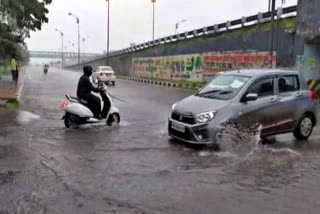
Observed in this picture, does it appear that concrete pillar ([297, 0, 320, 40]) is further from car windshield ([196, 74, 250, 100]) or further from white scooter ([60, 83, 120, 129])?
white scooter ([60, 83, 120, 129])

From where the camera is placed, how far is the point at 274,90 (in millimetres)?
10688

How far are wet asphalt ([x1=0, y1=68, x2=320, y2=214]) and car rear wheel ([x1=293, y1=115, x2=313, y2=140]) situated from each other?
241 mm

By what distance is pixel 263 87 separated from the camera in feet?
34.6

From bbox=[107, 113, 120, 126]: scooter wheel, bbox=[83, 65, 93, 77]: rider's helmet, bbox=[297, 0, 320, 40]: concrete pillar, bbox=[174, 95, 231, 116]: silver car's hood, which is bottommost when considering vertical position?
bbox=[107, 113, 120, 126]: scooter wheel

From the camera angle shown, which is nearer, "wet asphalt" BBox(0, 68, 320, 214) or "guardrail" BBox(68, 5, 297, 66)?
"wet asphalt" BBox(0, 68, 320, 214)

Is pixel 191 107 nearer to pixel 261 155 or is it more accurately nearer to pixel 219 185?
pixel 261 155

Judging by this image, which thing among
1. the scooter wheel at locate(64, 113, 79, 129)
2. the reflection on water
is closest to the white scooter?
the scooter wheel at locate(64, 113, 79, 129)

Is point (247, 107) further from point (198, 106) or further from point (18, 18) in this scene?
point (18, 18)

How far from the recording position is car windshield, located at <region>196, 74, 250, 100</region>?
10188mm

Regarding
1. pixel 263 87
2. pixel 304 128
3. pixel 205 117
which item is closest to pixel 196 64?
pixel 304 128

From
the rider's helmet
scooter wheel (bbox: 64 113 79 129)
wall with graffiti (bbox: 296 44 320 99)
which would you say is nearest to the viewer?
scooter wheel (bbox: 64 113 79 129)

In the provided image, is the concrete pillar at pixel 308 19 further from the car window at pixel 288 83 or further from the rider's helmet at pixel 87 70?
the rider's helmet at pixel 87 70

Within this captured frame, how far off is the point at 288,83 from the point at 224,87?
1.62m

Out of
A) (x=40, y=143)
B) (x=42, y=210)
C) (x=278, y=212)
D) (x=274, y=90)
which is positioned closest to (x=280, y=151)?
(x=274, y=90)
